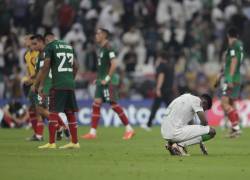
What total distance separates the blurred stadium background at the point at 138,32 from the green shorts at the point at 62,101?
16.1 meters

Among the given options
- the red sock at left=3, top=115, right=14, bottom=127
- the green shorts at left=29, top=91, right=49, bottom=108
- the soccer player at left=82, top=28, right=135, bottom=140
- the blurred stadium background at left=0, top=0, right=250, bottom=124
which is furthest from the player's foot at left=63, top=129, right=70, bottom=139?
the blurred stadium background at left=0, top=0, right=250, bottom=124

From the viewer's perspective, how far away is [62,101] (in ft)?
69.4

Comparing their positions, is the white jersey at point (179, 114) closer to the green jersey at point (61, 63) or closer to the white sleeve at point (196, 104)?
the white sleeve at point (196, 104)

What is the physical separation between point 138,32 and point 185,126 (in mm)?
21067

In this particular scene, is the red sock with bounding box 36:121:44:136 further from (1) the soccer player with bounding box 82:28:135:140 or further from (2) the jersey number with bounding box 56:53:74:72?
(2) the jersey number with bounding box 56:53:74:72

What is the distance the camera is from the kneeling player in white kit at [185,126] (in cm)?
1914

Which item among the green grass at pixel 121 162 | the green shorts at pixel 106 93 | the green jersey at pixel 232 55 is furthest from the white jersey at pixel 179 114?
the green jersey at pixel 232 55

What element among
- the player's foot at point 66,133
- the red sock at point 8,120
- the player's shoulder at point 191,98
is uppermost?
the player's shoulder at point 191,98

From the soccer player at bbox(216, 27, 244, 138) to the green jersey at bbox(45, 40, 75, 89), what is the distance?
21.5 feet

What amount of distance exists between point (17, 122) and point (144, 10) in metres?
10.7

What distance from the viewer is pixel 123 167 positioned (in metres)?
17.2

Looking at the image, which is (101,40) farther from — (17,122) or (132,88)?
(132,88)

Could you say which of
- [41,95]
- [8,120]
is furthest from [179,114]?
[8,120]

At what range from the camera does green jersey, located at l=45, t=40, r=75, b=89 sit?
21.0 m
